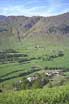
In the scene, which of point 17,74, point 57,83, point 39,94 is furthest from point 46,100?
point 17,74

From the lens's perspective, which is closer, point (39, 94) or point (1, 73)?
point (39, 94)

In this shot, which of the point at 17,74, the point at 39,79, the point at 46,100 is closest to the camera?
the point at 46,100

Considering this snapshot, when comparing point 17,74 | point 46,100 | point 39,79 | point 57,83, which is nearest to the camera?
point 46,100

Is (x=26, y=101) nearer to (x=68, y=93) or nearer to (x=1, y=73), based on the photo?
(x=68, y=93)

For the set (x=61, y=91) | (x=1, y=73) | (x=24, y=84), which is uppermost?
(x=61, y=91)

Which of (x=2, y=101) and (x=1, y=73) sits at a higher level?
(x=2, y=101)

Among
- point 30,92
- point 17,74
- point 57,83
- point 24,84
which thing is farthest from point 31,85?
point 17,74

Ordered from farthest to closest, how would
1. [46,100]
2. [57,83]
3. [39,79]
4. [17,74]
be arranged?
[17,74] < [39,79] < [57,83] < [46,100]

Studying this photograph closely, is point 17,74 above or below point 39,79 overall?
below

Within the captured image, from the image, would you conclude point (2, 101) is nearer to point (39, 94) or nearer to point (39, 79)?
point (39, 94)
